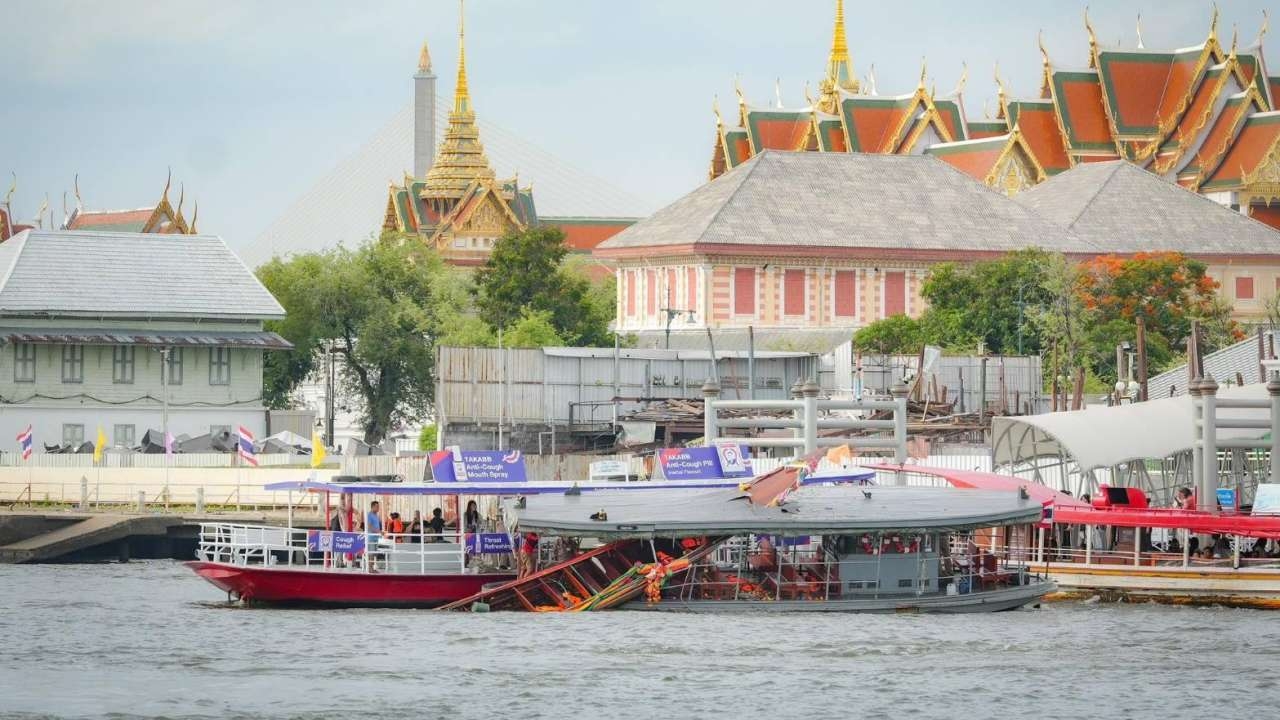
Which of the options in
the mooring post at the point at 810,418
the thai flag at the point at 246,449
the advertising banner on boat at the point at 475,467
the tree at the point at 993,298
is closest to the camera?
the advertising banner on boat at the point at 475,467

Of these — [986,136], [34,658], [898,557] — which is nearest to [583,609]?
[898,557]

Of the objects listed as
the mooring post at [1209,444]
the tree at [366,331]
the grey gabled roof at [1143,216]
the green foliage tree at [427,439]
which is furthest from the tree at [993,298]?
the mooring post at [1209,444]

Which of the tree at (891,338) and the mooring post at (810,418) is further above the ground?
the tree at (891,338)

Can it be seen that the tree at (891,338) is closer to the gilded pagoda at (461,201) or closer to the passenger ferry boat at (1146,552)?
the passenger ferry boat at (1146,552)

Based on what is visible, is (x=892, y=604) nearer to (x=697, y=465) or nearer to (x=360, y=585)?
(x=697, y=465)

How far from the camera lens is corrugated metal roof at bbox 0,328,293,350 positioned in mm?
74750

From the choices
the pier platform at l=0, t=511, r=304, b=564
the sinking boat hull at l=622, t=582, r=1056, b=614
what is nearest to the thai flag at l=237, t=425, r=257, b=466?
the pier platform at l=0, t=511, r=304, b=564

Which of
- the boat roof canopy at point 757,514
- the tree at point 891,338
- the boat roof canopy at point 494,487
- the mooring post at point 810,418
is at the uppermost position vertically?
the tree at point 891,338

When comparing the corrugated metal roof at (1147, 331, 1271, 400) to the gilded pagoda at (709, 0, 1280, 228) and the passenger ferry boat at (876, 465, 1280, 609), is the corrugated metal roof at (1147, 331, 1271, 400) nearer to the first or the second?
the passenger ferry boat at (876, 465, 1280, 609)

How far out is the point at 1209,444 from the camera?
4831 cm

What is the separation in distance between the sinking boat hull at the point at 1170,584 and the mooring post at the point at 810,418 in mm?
6506

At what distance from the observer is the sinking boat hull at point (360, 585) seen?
44156 mm

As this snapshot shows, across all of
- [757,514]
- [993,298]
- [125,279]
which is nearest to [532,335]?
[993,298]

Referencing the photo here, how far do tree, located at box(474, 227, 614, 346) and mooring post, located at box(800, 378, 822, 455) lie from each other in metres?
48.9
